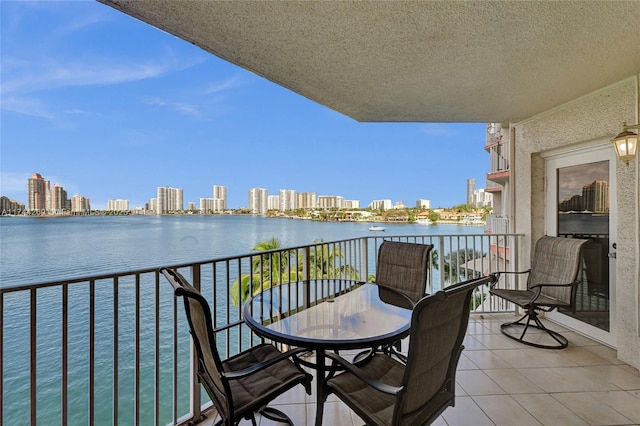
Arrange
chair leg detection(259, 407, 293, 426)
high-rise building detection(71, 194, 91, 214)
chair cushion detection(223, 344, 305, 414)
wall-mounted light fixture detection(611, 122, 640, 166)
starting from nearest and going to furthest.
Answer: chair cushion detection(223, 344, 305, 414) < chair leg detection(259, 407, 293, 426) < wall-mounted light fixture detection(611, 122, 640, 166) < high-rise building detection(71, 194, 91, 214)

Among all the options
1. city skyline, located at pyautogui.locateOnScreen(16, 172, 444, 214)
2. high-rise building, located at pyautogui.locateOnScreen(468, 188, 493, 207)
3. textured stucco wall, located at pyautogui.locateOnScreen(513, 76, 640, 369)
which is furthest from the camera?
city skyline, located at pyautogui.locateOnScreen(16, 172, 444, 214)

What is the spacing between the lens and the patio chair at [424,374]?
1.20 metres

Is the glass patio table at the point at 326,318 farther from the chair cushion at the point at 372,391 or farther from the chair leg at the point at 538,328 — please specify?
the chair leg at the point at 538,328

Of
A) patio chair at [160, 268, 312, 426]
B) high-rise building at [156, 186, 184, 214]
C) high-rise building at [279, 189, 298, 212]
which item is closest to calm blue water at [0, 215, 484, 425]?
high-rise building at [279, 189, 298, 212]

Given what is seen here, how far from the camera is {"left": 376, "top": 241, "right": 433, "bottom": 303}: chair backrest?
106 inches

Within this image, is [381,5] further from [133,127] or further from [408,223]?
[133,127]

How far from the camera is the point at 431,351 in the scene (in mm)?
1265

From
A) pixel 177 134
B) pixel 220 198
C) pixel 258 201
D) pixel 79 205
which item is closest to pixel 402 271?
pixel 79 205

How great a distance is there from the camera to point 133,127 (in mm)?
27484

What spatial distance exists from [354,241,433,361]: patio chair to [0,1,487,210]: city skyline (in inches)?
665

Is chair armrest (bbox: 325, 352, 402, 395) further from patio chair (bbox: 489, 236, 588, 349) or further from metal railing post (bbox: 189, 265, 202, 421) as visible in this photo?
patio chair (bbox: 489, 236, 588, 349)

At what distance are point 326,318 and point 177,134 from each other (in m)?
30.1

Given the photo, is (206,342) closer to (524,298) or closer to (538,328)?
(524,298)

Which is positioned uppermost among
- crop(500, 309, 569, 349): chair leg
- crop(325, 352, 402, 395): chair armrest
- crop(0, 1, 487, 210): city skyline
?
crop(0, 1, 487, 210): city skyline
